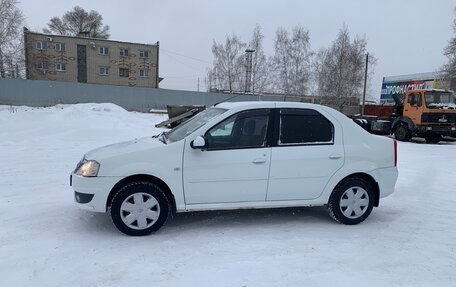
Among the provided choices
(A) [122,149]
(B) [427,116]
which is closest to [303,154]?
(A) [122,149]

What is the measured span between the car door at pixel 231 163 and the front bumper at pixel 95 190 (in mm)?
903

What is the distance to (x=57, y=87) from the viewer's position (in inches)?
1507

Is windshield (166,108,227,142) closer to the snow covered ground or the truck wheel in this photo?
the snow covered ground

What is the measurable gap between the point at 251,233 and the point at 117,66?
51.2m

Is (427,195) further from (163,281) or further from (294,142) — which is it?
(163,281)

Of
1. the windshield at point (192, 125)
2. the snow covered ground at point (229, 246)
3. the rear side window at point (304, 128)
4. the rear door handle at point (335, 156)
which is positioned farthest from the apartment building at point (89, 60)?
the rear door handle at point (335, 156)

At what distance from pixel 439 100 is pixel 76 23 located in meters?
65.1

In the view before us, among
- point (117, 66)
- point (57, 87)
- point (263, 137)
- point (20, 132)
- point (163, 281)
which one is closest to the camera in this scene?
point (163, 281)

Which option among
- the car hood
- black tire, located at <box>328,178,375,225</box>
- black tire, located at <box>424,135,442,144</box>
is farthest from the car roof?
black tire, located at <box>424,135,442,144</box>

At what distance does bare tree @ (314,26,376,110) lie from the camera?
43.8 metres

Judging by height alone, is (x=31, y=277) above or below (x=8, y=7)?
below

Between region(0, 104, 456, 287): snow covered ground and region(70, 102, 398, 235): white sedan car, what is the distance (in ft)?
1.16

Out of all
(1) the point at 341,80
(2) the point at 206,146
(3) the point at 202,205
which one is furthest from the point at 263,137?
(1) the point at 341,80

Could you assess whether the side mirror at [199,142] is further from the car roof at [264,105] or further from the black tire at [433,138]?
the black tire at [433,138]
